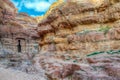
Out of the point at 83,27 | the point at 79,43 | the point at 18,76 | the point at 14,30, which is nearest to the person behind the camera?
the point at 79,43

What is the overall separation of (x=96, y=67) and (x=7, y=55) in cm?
1939

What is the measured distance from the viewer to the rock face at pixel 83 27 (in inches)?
653

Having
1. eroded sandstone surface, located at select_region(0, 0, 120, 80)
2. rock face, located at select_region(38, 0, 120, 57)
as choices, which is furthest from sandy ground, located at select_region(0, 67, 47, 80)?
rock face, located at select_region(38, 0, 120, 57)

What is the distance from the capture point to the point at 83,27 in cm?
1930

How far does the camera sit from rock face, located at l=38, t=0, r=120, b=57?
16.6 metres

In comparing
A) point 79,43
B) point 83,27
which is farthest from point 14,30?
point 79,43

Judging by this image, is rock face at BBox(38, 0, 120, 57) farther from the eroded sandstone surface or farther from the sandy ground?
the sandy ground

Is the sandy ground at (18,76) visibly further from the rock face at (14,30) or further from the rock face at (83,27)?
the rock face at (14,30)

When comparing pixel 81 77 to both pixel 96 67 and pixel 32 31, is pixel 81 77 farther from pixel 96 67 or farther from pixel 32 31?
pixel 32 31

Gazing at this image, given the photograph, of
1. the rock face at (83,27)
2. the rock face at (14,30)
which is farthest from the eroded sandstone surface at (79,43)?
the rock face at (14,30)

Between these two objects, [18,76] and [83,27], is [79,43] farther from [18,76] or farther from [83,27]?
[18,76]

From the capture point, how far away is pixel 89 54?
17.3 metres

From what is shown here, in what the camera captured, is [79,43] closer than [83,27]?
Yes

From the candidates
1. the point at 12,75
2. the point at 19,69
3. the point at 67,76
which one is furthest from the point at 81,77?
the point at 19,69
